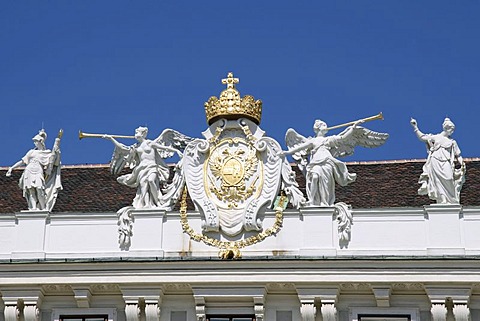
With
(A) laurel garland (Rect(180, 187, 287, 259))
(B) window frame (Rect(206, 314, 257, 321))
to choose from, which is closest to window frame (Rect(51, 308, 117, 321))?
(B) window frame (Rect(206, 314, 257, 321))

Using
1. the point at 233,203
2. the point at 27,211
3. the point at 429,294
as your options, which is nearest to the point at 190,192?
the point at 233,203

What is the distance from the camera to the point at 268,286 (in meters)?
27.1

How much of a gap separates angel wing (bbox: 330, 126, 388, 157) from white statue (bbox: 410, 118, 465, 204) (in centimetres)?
68

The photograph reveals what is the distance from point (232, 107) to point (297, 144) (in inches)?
53.6

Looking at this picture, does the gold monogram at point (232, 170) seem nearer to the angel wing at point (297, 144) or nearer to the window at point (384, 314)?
the angel wing at point (297, 144)

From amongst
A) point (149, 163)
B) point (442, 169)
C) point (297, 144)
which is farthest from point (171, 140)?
point (442, 169)

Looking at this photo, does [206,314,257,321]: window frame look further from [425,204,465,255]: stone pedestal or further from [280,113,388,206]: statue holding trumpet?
[425,204,465,255]: stone pedestal

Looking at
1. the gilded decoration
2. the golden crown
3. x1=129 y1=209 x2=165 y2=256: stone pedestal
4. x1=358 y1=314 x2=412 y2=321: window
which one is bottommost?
x1=358 y1=314 x2=412 y2=321: window

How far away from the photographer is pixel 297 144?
28.3 meters

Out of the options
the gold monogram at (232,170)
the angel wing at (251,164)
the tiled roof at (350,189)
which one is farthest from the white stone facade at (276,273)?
the tiled roof at (350,189)

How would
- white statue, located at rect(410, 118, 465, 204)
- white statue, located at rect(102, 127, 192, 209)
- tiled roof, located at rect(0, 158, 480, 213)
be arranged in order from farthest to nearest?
1. tiled roof, located at rect(0, 158, 480, 213)
2. white statue, located at rect(102, 127, 192, 209)
3. white statue, located at rect(410, 118, 465, 204)

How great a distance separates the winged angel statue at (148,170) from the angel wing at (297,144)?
1.81 meters

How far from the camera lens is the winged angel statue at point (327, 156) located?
90.9 ft

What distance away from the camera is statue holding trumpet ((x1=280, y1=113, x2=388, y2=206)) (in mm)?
27750
